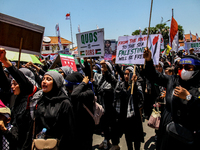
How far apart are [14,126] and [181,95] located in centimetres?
229

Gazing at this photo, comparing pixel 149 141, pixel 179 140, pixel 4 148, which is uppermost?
pixel 179 140

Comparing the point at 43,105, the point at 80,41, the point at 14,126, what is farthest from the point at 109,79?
the point at 14,126

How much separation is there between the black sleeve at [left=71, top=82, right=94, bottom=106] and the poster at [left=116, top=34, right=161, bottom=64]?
1.41 meters

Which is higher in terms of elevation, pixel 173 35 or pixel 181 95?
pixel 173 35

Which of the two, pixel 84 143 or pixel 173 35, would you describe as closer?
pixel 84 143

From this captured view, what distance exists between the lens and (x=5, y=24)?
2.74 metres

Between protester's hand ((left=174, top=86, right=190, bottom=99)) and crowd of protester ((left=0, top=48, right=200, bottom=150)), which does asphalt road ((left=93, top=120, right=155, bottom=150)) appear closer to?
crowd of protester ((left=0, top=48, right=200, bottom=150))

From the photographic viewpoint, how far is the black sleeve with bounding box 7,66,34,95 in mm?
2289

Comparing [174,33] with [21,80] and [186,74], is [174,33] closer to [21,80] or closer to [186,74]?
[186,74]

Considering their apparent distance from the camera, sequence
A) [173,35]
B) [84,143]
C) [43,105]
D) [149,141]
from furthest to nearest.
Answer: [173,35] → [149,141] → [84,143] → [43,105]

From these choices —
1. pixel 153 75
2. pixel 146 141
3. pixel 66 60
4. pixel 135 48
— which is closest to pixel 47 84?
pixel 153 75

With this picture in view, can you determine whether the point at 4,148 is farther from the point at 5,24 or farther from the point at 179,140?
the point at 179,140

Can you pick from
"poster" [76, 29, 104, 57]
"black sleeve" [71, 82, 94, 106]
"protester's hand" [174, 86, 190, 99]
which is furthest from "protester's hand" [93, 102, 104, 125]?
"poster" [76, 29, 104, 57]

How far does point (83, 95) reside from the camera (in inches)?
95.8
